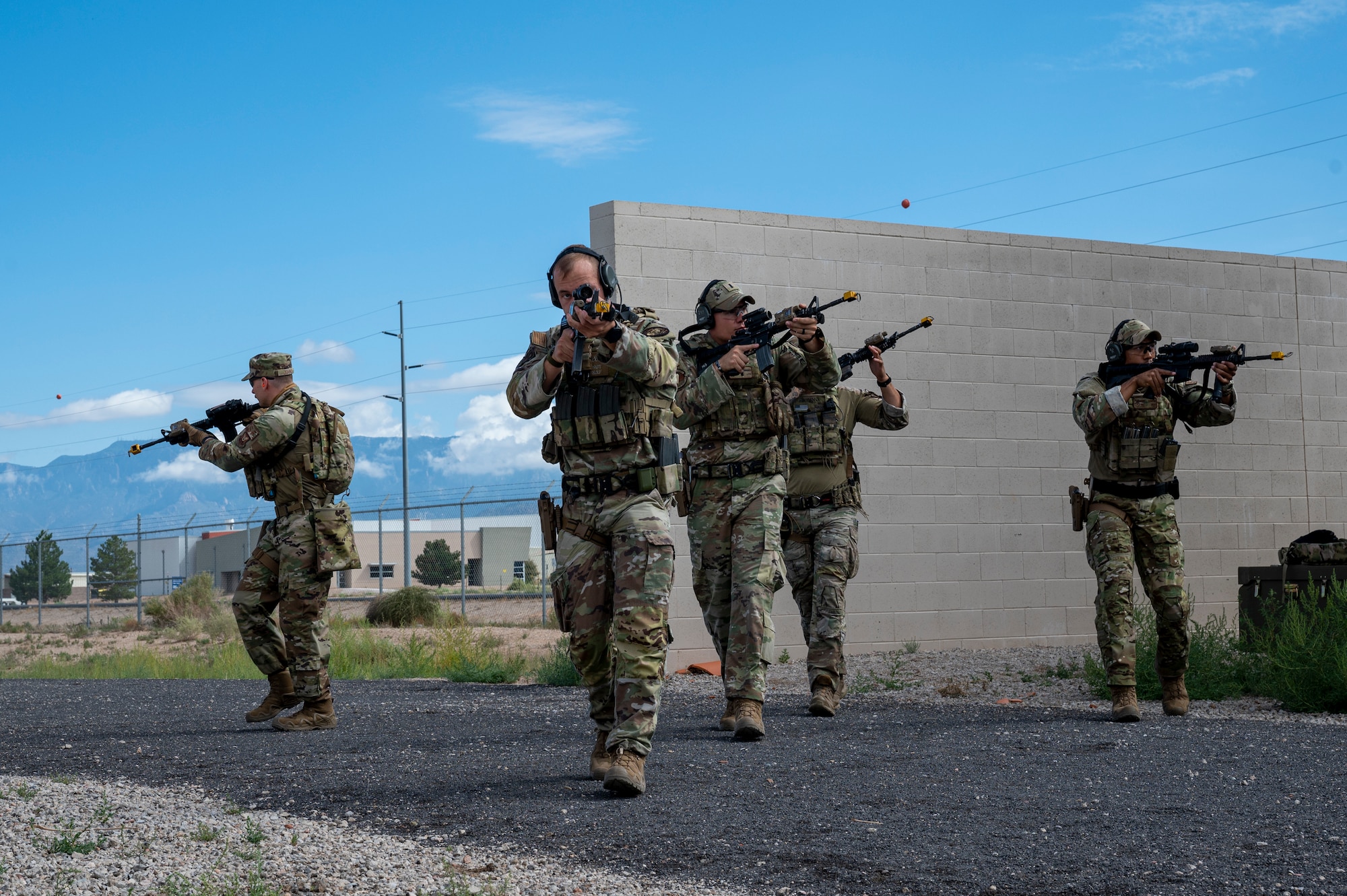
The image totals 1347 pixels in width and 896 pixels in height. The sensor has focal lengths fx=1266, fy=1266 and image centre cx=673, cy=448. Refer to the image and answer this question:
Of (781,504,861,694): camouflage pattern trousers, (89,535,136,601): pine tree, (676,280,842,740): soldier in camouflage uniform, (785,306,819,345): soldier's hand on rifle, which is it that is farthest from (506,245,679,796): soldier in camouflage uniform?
(89,535,136,601): pine tree

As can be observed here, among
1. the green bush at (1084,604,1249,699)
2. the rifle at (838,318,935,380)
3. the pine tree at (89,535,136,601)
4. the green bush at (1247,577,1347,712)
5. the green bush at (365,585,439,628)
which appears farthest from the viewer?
the pine tree at (89,535,136,601)

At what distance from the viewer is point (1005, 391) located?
11.6 metres

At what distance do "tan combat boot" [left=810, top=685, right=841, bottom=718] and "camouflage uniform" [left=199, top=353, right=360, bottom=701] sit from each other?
264 cm

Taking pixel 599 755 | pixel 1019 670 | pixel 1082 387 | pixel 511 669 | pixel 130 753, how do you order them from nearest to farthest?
1. pixel 599 755
2. pixel 130 753
3. pixel 1082 387
4. pixel 1019 670
5. pixel 511 669

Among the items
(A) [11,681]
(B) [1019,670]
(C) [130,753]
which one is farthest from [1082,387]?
(A) [11,681]

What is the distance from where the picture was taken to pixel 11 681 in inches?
468

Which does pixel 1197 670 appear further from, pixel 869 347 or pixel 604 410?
pixel 604 410

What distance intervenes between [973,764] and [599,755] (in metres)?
1.59

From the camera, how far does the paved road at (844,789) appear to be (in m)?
3.51

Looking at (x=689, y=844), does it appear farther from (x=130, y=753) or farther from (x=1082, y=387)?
(x=1082, y=387)

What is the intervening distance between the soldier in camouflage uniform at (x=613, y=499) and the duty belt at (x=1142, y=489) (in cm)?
341

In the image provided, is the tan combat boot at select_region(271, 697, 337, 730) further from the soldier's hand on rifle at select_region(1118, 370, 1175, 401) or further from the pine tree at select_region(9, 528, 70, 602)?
the pine tree at select_region(9, 528, 70, 602)

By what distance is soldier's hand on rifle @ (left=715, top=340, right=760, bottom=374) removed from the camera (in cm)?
598

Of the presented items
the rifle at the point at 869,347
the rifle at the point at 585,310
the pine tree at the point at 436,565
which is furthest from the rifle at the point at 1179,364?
the pine tree at the point at 436,565
